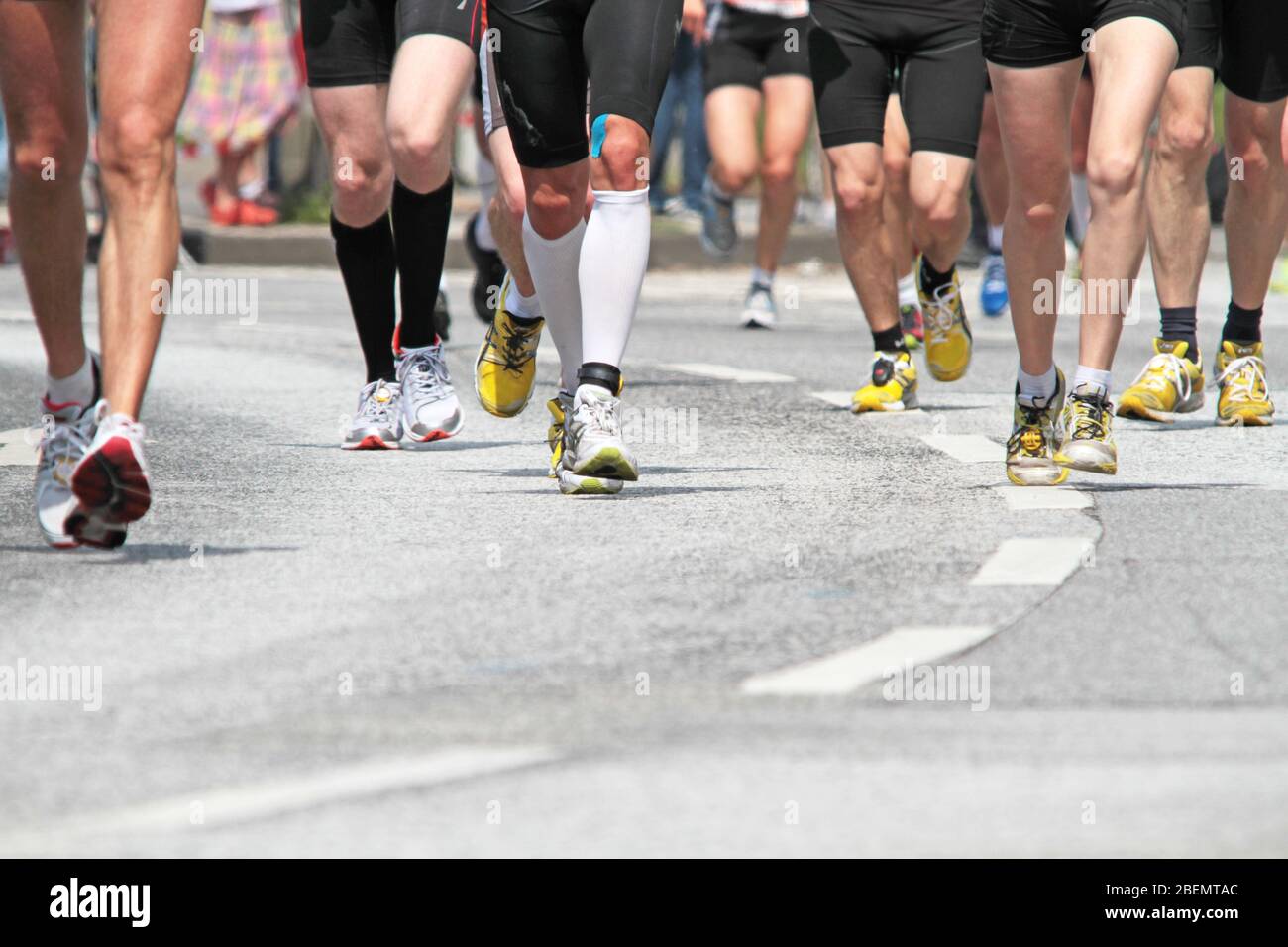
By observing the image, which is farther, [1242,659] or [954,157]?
[954,157]

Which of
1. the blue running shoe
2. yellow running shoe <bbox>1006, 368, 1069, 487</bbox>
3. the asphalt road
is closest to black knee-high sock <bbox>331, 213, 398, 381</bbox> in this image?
the asphalt road

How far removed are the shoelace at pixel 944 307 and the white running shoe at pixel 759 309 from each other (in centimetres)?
365

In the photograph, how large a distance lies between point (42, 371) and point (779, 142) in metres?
3.47

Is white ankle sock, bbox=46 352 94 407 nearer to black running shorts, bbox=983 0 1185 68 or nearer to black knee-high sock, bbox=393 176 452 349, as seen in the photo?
black knee-high sock, bbox=393 176 452 349

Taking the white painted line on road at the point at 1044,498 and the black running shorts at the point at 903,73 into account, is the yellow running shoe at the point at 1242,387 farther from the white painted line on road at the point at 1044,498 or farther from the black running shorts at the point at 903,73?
the white painted line on road at the point at 1044,498

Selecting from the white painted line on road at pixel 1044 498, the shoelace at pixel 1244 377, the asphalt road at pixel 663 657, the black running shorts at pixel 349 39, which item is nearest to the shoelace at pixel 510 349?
the asphalt road at pixel 663 657

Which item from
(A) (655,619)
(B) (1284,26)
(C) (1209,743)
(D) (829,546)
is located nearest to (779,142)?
(B) (1284,26)

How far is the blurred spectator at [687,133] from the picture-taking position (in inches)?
698

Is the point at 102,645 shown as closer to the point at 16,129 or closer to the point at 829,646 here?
the point at 829,646

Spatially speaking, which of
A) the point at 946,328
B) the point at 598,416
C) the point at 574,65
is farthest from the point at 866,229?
the point at 598,416

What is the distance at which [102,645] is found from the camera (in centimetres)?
407

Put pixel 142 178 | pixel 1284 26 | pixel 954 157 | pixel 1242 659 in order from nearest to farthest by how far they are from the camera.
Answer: pixel 1242 659 → pixel 142 178 → pixel 1284 26 → pixel 954 157

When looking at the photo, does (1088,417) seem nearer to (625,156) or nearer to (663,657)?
(625,156)
